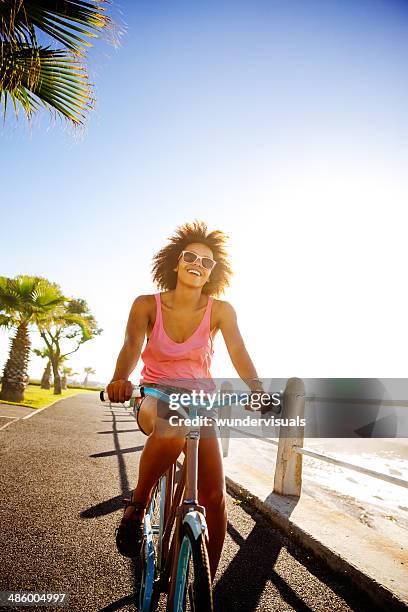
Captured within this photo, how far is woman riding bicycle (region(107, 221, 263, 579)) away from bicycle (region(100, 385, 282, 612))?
0.12 metres

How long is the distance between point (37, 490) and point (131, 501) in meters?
3.10

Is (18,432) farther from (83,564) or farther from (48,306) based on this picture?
(48,306)

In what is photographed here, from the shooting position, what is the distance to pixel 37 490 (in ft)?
14.7

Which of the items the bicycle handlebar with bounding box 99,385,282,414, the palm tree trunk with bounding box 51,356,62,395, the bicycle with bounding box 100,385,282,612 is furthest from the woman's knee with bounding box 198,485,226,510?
the palm tree trunk with bounding box 51,356,62,395

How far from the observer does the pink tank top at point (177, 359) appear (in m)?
2.22

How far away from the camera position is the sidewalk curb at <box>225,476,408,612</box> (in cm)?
240

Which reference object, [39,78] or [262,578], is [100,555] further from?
[39,78]

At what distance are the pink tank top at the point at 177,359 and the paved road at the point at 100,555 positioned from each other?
1366mm

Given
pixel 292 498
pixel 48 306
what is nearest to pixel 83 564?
pixel 292 498

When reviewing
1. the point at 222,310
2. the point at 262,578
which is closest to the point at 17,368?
the point at 262,578

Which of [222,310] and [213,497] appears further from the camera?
[222,310]

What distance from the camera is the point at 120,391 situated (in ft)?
5.87

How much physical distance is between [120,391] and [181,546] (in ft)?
2.32

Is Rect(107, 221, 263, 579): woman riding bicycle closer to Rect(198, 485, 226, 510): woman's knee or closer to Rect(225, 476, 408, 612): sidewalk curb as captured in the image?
Rect(198, 485, 226, 510): woman's knee
